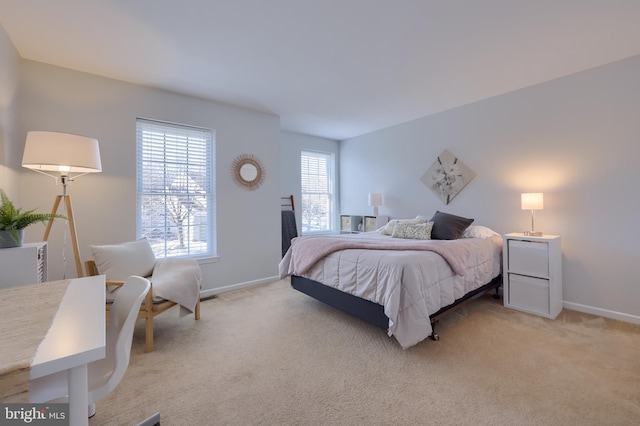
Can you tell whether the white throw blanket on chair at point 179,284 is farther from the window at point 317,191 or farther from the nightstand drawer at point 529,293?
the nightstand drawer at point 529,293

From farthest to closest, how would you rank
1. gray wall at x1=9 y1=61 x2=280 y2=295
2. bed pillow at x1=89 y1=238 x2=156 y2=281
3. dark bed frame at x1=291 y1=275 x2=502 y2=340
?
gray wall at x1=9 y1=61 x2=280 y2=295, bed pillow at x1=89 y1=238 x2=156 y2=281, dark bed frame at x1=291 y1=275 x2=502 y2=340

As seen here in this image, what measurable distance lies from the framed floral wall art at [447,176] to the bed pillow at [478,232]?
2.21 feet

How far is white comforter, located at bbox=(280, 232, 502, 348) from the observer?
202 cm

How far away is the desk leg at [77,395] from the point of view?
2.52ft

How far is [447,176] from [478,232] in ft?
3.35

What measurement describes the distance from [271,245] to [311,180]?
1.79m

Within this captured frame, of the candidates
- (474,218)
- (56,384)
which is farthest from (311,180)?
(56,384)

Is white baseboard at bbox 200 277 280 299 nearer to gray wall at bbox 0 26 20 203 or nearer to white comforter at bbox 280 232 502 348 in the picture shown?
white comforter at bbox 280 232 502 348

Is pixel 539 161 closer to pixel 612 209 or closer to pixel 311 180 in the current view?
pixel 612 209

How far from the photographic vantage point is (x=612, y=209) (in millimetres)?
2684

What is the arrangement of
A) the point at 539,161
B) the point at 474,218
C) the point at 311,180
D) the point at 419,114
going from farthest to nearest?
the point at 311,180
the point at 419,114
the point at 474,218
the point at 539,161

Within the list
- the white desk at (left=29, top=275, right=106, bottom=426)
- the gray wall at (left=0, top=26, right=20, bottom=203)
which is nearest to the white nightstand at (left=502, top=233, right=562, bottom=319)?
the white desk at (left=29, top=275, right=106, bottom=426)

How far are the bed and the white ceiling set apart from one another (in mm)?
1763

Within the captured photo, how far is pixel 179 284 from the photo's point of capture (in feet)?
7.79
